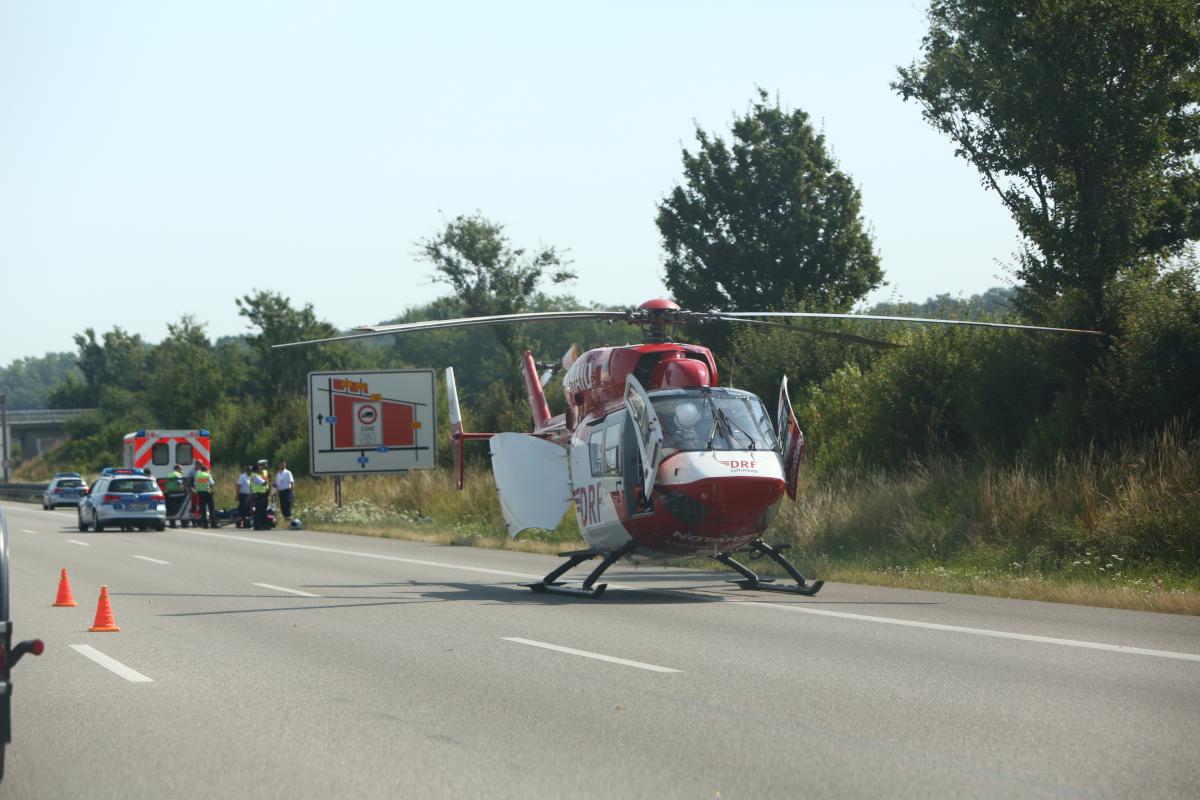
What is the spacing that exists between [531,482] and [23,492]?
6157 centimetres

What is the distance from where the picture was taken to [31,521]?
44.1 metres

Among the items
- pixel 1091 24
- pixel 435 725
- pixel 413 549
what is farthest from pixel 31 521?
pixel 435 725

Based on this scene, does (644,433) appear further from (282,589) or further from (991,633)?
(282,589)

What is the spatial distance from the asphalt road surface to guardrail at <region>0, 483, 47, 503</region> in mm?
56832

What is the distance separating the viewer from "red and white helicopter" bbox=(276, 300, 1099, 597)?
13953mm

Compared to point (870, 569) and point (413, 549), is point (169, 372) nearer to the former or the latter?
point (413, 549)

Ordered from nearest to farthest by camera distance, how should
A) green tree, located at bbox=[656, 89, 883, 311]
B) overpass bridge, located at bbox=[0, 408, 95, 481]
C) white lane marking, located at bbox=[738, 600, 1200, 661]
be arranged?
white lane marking, located at bbox=[738, 600, 1200, 661], green tree, located at bbox=[656, 89, 883, 311], overpass bridge, located at bbox=[0, 408, 95, 481]

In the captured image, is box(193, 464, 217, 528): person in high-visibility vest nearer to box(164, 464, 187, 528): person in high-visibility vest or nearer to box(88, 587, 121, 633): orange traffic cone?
box(164, 464, 187, 528): person in high-visibility vest

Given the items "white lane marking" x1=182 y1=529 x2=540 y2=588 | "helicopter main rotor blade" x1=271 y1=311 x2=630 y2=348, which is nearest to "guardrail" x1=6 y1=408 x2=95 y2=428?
"white lane marking" x1=182 y1=529 x2=540 y2=588

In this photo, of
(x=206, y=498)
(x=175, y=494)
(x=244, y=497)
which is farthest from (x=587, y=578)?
(x=175, y=494)

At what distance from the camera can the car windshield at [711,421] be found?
560 inches

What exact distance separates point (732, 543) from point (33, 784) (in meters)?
8.84

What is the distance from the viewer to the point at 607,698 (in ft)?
28.9

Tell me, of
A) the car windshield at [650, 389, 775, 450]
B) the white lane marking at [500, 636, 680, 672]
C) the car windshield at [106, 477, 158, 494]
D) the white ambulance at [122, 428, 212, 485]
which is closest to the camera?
the white lane marking at [500, 636, 680, 672]
